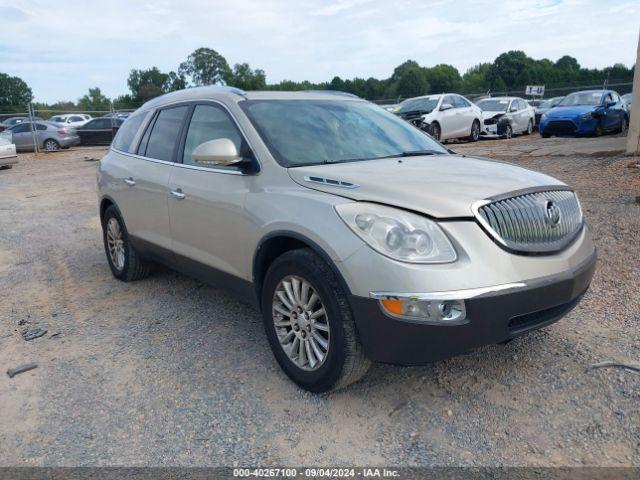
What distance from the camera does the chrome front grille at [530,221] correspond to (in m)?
2.83

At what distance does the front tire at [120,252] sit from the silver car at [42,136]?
2027 cm

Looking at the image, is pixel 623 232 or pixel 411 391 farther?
pixel 623 232

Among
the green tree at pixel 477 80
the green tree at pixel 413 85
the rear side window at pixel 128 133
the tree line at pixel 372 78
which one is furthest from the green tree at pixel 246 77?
the rear side window at pixel 128 133

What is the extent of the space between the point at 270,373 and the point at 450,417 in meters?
1.17

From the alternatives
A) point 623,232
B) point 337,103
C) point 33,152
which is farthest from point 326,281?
point 33,152

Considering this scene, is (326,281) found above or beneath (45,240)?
above

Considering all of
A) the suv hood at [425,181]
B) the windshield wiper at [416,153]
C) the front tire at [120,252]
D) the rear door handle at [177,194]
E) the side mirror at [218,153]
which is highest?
the side mirror at [218,153]

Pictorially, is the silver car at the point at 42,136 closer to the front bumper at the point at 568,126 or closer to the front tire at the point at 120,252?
the front bumper at the point at 568,126

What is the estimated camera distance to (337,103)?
4.39m

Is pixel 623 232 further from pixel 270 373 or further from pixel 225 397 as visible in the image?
pixel 225 397

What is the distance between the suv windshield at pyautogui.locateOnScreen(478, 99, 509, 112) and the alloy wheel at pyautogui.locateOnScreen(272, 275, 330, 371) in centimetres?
1749

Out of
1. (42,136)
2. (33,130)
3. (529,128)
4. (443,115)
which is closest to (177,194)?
(443,115)

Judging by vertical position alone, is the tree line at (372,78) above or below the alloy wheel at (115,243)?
above

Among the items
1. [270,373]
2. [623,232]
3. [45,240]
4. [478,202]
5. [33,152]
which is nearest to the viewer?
[478,202]
